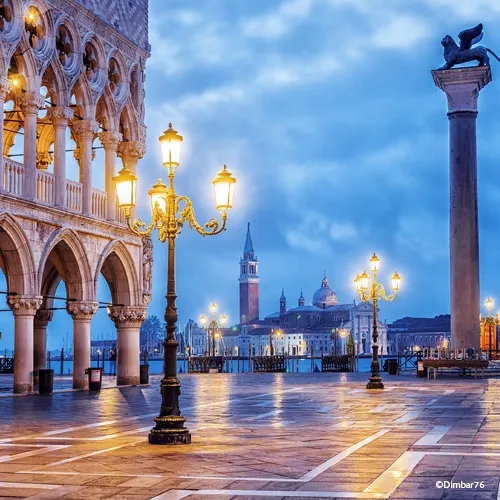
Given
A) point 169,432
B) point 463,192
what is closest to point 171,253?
point 169,432

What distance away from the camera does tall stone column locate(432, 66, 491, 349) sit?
3872 centimetres

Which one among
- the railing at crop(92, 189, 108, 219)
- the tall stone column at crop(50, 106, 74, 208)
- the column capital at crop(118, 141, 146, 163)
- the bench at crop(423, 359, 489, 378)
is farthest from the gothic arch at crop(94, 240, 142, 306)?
the bench at crop(423, 359, 489, 378)

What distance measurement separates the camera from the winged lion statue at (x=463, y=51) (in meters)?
39.3

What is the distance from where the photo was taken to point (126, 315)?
33906 mm

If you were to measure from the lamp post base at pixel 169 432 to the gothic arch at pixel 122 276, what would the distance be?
61.5ft

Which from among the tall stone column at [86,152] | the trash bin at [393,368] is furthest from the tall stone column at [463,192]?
the tall stone column at [86,152]

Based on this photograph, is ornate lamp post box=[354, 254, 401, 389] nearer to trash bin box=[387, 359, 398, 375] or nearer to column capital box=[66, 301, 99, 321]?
column capital box=[66, 301, 99, 321]

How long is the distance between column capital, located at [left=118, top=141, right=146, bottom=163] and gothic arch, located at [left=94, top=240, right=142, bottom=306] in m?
3.27

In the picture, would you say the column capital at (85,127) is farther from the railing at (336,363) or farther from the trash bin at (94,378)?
the railing at (336,363)

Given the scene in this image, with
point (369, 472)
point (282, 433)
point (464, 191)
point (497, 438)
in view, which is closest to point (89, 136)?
point (464, 191)

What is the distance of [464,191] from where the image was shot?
127 ft

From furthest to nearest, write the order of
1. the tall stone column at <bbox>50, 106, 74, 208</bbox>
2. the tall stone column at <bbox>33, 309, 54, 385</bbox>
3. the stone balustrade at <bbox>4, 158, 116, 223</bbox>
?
the tall stone column at <bbox>33, 309, 54, 385</bbox>, the tall stone column at <bbox>50, 106, 74, 208</bbox>, the stone balustrade at <bbox>4, 158, 116, 223</bbox>

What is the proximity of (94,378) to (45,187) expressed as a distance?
6060 mm

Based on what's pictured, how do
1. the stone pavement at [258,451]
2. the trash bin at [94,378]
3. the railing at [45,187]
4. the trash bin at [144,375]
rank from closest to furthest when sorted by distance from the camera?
the stone pavement at [258,451], the railing at [45,187], the trash bin at [94,378], the trash bin at [144,375]
